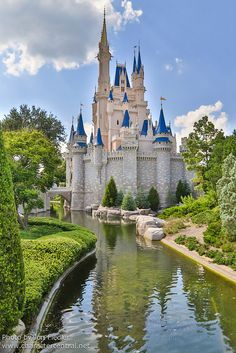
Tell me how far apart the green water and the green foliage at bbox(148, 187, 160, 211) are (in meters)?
24.1

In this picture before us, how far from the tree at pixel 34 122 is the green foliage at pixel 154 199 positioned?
1290 cm

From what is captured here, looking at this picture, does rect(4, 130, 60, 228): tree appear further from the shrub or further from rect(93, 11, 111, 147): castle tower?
rect(93, 11, 111, 147): castle tower

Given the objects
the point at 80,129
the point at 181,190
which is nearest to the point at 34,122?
the point at 80,129

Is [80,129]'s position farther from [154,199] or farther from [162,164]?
[154,199]

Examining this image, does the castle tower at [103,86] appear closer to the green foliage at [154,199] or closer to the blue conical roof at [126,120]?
the blue conical roof at [126,120]

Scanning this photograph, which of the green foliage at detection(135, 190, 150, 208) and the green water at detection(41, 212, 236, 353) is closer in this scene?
the green water at detection(41, 212, 236, 353)

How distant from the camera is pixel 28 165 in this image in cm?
1803

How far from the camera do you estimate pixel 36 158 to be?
1730 cm

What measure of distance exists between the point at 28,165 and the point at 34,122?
21806 millimetres

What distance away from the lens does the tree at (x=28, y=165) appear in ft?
55.4

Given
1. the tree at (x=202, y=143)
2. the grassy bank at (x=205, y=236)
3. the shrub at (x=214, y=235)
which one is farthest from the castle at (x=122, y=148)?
the shrub at (x=214, y=235)

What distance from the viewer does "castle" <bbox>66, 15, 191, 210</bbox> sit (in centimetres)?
4038

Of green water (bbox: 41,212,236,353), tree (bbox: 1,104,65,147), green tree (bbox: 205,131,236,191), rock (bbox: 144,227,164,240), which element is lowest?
green water (bbox: 41,212,236,353)

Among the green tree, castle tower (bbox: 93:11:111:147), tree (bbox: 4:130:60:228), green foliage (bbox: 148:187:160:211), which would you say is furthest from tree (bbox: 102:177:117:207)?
tree (bbox: 4:130:60:228)
